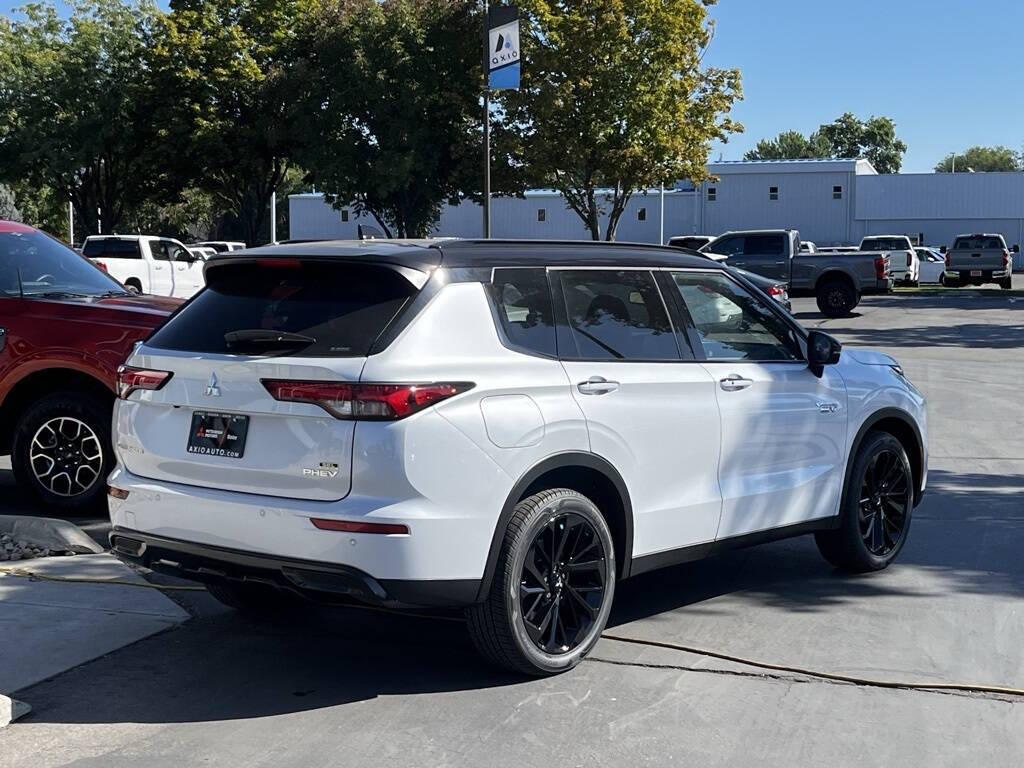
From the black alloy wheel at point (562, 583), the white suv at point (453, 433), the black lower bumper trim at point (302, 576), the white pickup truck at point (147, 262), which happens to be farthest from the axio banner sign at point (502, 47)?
the black lower bumper trim at point (302, 576)

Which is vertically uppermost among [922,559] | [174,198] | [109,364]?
[174,198]

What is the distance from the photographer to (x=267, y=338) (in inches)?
192

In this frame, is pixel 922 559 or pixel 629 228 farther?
pixel 629 228

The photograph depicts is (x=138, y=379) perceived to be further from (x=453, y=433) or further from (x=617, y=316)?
(x=617, y=316)

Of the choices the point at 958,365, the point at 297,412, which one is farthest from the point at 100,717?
the point at 958,365

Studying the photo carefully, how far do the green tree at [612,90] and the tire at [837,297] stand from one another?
772cm

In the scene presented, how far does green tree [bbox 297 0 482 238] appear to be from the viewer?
38562 millimetres

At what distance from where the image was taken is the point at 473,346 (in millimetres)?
4910

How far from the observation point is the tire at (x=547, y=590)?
4891 millimetres

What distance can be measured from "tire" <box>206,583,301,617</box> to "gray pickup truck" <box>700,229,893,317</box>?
2542 centimetres

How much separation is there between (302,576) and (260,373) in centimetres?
78

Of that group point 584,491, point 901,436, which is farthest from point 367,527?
point 901,436

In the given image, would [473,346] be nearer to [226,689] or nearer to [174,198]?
Result: [226,689]

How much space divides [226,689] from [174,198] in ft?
143
